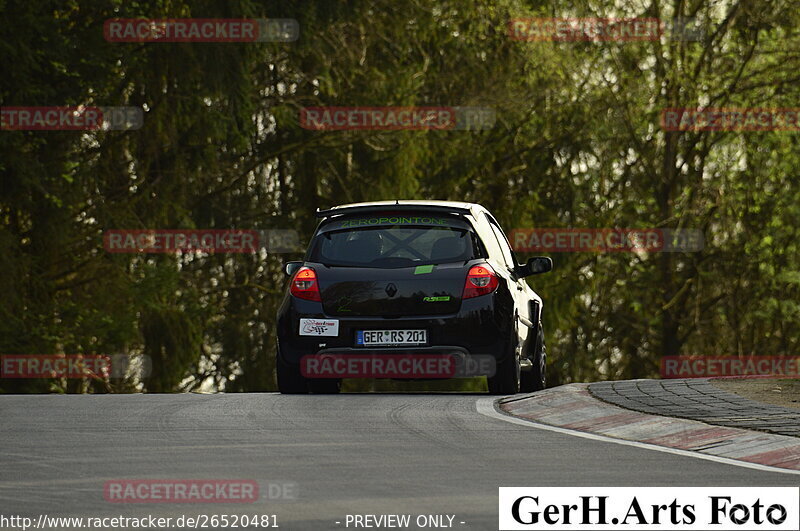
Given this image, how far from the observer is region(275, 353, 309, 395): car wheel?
A: 14.9m

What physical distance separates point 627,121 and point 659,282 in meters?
4.26

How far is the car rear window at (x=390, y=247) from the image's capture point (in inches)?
573

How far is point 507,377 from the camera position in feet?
48.0

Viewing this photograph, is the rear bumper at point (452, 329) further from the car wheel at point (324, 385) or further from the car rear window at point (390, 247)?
the car wheel at point (324, 385)

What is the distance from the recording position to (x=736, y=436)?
1123cm

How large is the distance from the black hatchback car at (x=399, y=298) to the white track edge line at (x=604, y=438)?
0.66 metres
